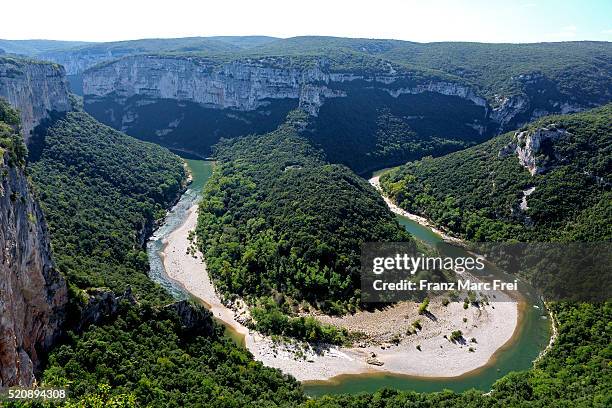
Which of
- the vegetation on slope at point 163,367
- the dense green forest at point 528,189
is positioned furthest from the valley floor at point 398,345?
the dense green forest at point 528,189

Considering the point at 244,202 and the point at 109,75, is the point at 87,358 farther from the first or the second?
the point at 109,75

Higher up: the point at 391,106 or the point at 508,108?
the point at 508,108

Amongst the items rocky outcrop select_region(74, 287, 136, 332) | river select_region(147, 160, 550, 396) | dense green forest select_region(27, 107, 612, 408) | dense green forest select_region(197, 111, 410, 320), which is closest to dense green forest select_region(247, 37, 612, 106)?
dense green forest select_region(197, 111, 410, 320)

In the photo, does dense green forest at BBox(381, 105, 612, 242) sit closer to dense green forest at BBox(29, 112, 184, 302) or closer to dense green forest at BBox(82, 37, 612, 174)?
dense green forest at BBox(82, 37, 612, 174)

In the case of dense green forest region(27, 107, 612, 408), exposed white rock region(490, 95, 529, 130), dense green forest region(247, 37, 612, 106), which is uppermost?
dense green forest region(247, 37, 612, 106)

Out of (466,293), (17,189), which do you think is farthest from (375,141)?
(17,189)

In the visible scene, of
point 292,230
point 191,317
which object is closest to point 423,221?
point 292,230

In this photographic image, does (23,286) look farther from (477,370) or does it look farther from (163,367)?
(477,370)
